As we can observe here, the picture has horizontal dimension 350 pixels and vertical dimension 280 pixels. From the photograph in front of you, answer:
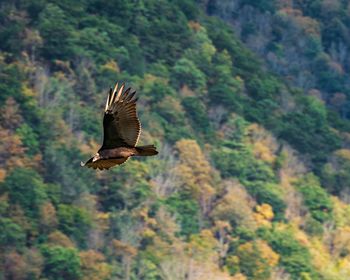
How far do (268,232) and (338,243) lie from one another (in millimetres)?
4880

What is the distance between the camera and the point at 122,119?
21.3m

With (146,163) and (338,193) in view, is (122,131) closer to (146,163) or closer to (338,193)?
(146,163)

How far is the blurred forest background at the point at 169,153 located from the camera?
7762 cm

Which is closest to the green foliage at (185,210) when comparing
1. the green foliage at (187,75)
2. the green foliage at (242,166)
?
the green foliage at (242,166)

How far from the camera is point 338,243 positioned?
8862 centimetres

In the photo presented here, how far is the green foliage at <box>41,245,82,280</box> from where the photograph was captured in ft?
234

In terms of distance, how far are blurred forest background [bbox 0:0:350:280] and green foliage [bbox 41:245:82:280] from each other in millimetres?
88

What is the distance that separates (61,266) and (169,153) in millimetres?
19740

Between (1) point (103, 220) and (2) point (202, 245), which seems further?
(2) point (202, 245)

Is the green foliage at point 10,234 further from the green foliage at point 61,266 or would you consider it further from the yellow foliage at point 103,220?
the yellow foliage at point 103,220

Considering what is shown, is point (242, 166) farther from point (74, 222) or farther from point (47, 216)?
point (47, 216)

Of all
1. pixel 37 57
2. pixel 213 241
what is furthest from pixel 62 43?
pixel 213 241

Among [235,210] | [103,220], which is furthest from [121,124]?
[235,210]

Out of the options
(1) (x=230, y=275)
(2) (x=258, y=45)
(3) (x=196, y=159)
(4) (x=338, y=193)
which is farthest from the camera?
(2) (x=258, y=45)
